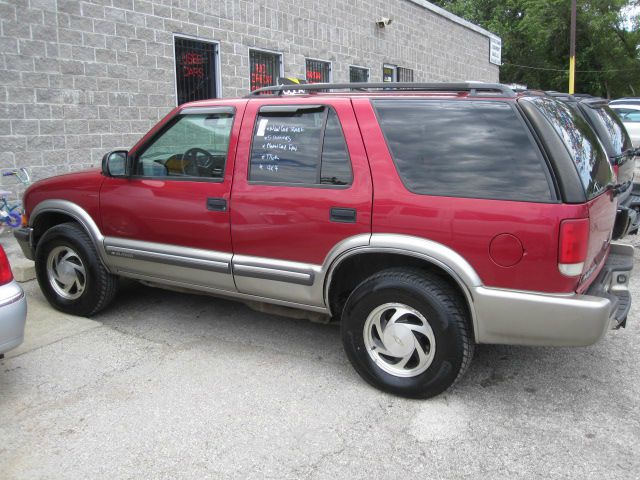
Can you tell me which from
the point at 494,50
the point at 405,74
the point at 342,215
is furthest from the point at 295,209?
the point at 494,50

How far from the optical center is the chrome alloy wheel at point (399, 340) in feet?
11.1

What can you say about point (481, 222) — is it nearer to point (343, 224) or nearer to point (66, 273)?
point (343, 224)

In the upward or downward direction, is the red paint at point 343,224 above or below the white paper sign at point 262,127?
below

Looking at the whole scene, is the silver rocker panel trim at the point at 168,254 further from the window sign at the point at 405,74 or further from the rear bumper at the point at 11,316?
the window sign at the point at 405,74

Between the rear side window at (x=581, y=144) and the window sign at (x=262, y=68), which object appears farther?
the window sign at (x=262, y=68)

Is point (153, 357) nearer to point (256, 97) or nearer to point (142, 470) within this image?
point (142, 470)

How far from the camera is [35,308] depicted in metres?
5.12

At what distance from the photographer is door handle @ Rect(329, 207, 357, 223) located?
3480 millimetres

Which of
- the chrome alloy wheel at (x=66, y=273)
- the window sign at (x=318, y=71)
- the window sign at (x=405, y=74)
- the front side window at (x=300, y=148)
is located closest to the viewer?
the front side window at (x=300, y=148)

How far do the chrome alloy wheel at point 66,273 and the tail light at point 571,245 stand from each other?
370 cm

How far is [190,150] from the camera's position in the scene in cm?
430

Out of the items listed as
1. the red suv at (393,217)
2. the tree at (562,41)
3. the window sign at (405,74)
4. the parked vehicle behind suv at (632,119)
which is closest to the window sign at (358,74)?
the window sign at (405,74)

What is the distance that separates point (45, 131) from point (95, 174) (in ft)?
12.6

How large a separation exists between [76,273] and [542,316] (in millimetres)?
3732
